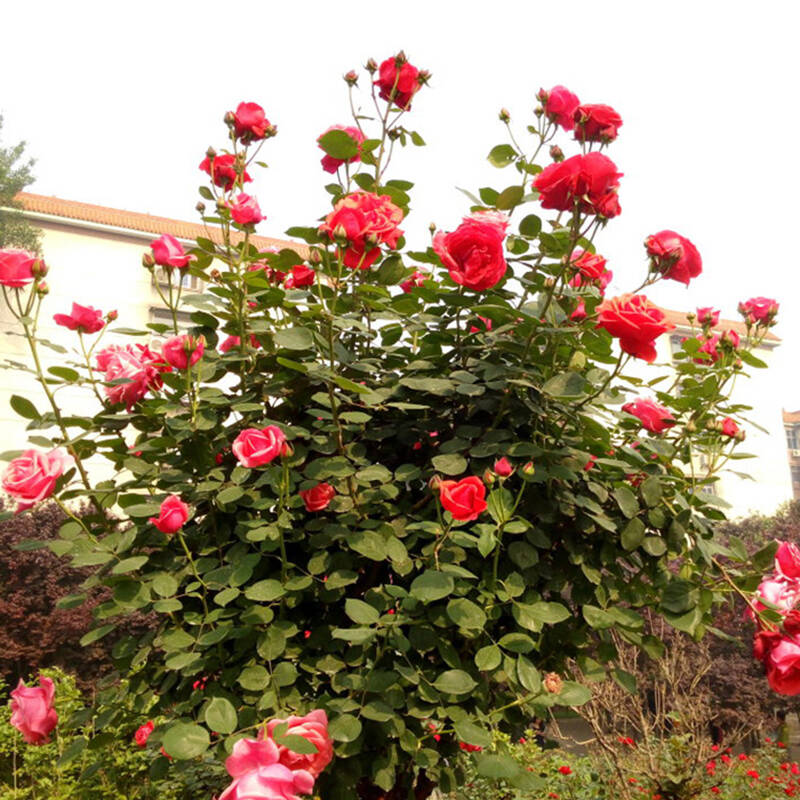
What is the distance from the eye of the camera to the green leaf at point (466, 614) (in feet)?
4.49

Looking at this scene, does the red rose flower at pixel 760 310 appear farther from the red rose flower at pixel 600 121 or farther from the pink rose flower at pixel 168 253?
the pink rose flower at pixel 168 253

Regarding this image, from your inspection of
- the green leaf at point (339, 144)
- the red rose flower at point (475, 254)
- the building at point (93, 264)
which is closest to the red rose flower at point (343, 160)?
the green leaf at point (339, 144)

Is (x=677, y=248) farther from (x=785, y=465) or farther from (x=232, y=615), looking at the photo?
(x=785, y=465)

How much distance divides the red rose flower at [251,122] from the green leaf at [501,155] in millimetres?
560

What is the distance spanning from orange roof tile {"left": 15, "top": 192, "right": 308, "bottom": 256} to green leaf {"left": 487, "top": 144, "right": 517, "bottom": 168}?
1695cm

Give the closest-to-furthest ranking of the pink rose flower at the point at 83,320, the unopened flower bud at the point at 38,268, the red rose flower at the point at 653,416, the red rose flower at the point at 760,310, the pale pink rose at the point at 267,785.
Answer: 1. the pale pink rose at the point at 267,785
2. the unopened flower bud at the point at 38,268
3. the red rose flower at the point at 653,416
4. the pink rose flower at the point at 83,320
5. the red rose flower at the point at 760,310

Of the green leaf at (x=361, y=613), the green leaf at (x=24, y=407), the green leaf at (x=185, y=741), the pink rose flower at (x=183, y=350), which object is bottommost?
the green leaf at (x=185, y=741)

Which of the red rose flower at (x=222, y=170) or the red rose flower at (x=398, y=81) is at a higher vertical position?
the red rose flower at (x=398, y=81)

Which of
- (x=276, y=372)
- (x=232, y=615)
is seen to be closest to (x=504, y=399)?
(x=276, y=372)

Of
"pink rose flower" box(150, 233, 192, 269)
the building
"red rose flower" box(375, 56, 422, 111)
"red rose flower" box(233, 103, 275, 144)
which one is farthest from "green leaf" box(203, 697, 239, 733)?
the building

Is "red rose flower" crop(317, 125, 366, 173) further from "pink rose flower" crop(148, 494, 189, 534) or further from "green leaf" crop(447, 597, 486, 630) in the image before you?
"green leaf" crop(447, 597, 486, 630)

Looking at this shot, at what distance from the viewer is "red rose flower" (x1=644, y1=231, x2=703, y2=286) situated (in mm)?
1481

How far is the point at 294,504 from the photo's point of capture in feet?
4.92

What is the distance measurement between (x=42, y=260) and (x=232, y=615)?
91 centimetres
